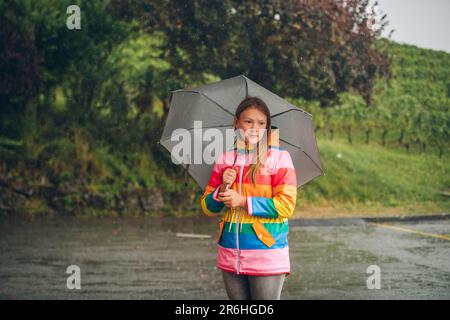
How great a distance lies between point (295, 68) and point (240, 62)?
50.7 inches

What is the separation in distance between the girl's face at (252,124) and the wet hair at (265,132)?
20 mm

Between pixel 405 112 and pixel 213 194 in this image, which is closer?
pixel 213 194

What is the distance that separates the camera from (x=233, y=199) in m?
4.42

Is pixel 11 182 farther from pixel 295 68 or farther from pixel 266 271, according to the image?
pixel 266 271

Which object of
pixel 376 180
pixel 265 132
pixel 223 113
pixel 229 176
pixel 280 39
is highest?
pixel 280 39

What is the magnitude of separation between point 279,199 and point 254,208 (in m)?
0.16

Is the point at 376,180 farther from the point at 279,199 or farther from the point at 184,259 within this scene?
the point at 279,199

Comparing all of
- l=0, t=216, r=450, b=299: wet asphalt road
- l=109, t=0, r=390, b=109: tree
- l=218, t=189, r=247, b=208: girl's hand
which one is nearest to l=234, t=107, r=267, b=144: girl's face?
l=218, t=189, r=247, b=208: girl's hand

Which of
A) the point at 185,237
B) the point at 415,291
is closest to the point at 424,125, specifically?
the point at 185,237

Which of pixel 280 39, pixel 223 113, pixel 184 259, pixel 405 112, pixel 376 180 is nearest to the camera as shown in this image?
pixel 223 113

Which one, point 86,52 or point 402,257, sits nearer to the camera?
point 402,257

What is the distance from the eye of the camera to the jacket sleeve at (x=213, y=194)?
4601 mm

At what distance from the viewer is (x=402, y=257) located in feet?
40.3

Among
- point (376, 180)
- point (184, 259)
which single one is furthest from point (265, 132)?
point (376, 180)
